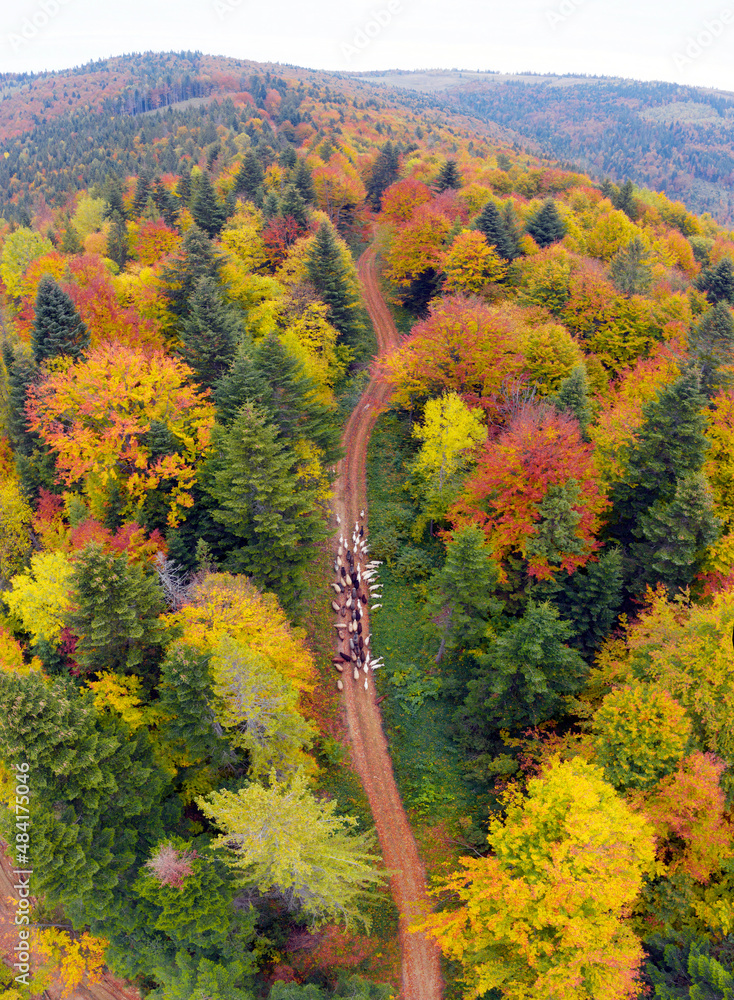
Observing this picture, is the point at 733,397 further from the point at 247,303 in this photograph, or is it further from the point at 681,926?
the point at 247,303

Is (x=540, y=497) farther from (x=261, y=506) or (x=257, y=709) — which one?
(x=257, y=709)

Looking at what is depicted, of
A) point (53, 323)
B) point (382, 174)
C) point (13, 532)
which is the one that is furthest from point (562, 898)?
point (382, 174)

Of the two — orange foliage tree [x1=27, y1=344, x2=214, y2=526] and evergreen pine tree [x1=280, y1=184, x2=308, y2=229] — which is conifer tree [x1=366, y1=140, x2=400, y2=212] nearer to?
evergreen pine tree [x1=280, y1=184, x2=308, y2=229]

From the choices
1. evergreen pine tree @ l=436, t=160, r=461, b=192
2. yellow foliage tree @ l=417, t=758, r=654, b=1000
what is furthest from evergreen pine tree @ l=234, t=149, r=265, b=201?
yellow foliage tree @ l=417, t=758, r=654, b=1000

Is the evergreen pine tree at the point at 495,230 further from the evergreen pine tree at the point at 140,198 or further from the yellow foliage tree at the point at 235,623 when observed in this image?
the evergreen pine tree at the point at 140,198

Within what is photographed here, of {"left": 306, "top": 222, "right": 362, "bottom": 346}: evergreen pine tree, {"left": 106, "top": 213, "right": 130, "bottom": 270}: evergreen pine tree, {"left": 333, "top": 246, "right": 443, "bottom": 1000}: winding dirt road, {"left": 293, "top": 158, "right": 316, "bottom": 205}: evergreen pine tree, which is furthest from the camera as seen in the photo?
{"left": 293, "top": 158, "right": 316, "bottom": 205}: evergreen pine tree

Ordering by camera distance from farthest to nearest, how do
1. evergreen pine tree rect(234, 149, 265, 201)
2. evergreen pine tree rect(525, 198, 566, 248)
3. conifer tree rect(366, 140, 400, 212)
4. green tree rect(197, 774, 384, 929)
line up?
1. conifer tree rect(366, 140, 400, 212)
2. evergreen pine tree rect(234, 149, 265, 201)
3. evergreen pine tree rect(525, 198, 566, 248)
4. green tree rect(197, 774, 384, 929)

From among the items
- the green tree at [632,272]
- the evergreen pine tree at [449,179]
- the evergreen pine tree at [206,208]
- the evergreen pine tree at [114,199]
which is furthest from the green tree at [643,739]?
the evergreen pine tree at [114,199]
